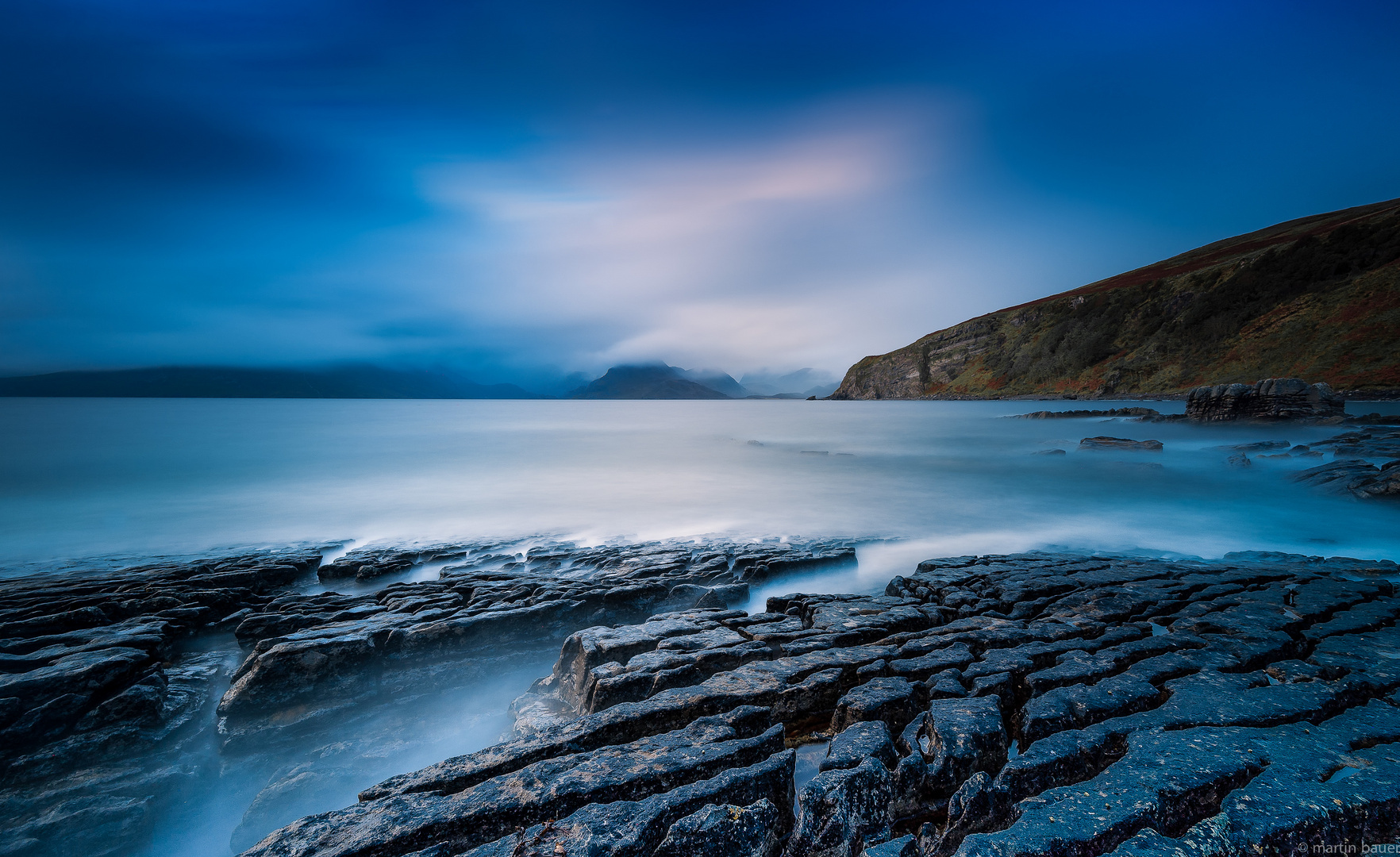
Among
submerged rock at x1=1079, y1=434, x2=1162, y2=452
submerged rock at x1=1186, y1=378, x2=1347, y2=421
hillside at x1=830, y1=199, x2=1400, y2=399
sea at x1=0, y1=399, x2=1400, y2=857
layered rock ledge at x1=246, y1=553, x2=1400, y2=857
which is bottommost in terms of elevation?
sea at x1=0, y1=399, x2=1400, y2=857

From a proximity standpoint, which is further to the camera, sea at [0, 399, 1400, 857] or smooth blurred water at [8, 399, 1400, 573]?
smooth blurred water at [8, 399, 1400, 573]

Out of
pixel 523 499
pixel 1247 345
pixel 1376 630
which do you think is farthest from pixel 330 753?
pixel 1247 345

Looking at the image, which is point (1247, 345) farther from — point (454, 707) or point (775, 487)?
point (454, 707)

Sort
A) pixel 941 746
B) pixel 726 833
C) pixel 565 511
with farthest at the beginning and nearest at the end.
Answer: pixel 565 511 → pixel 941 746 → pixel 726 833

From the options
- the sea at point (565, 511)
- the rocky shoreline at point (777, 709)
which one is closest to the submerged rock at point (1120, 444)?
the sea at point (565, 511)

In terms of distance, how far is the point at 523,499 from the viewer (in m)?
17.7

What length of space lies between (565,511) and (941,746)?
13.5 metres

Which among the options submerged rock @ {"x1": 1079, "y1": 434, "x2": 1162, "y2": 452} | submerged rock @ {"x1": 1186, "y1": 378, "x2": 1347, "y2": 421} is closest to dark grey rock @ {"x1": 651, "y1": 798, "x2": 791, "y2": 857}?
submerged rock @ {"x1": 1079, "y1": 434, "x2": 1162, "y2": 452}

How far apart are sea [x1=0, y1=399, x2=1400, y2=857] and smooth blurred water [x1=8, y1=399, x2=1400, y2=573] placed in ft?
0.36

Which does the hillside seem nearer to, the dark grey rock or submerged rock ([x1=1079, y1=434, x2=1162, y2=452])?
submerged rock ([x1=1079, y1=434, x2=1162, y2=452])

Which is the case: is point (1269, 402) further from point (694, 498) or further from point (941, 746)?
point (941, 746)

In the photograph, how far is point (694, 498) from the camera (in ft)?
57.4

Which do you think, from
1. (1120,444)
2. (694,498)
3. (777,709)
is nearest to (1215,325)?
(1120,444)

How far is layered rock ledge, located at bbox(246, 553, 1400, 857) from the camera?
2.69 m
